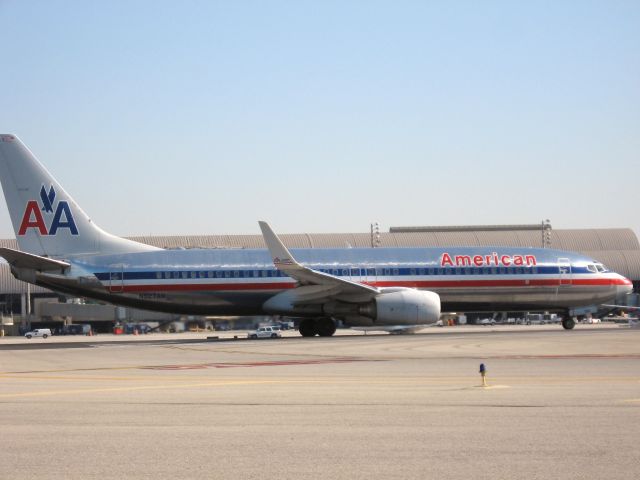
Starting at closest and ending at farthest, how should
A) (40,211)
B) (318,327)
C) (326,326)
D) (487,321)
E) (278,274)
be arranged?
(40,211), (278,274), (326,326), (318,327), (487,321)

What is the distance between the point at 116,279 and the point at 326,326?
424 inches

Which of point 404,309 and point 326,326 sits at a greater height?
point 404,309

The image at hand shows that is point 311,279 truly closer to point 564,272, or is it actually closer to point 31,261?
point 31,261

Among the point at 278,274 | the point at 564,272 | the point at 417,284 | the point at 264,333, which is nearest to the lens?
the point at 278,274

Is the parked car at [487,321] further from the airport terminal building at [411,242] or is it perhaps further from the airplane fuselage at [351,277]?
the airplane fuselage at [351,277]

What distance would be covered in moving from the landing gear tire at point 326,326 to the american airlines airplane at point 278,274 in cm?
5

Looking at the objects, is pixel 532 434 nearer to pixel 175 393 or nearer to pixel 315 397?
pixel 315 397

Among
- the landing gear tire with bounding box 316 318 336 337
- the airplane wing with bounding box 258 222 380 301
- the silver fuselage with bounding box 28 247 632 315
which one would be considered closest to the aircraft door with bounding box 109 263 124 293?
the silver fuselage with bounding box 28 247 632 315

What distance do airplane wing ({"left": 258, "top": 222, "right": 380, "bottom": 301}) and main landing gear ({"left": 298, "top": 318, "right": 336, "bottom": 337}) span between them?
6.98 ft

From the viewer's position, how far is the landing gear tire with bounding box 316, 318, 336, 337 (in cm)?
5050

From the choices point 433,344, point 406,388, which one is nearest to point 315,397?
point 406,388

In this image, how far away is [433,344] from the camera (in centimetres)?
3853

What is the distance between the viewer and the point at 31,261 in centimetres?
4538

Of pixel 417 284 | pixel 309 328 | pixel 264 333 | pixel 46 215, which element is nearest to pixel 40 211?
pixel 46 215
